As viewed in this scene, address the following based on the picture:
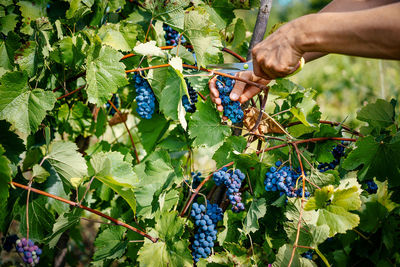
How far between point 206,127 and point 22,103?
0.76 meters

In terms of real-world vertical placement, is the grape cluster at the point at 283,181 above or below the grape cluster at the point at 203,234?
above

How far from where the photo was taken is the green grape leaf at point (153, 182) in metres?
1.39

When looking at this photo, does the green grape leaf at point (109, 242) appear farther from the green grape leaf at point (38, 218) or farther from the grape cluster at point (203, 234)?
the grape cluster at point (203, 234)

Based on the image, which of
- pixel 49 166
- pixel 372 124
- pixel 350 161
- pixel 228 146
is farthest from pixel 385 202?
pixel 49 166

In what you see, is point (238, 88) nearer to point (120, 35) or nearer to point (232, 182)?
point (232, 182)

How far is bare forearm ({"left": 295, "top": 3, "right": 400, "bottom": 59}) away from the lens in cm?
94

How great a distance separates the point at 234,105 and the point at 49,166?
85 cm

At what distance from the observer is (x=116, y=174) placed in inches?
51.4

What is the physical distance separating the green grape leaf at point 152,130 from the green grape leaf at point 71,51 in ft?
1.52

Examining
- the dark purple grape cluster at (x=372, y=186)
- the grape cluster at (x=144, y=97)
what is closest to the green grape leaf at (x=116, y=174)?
the grape cluster at (x=144, y=97)

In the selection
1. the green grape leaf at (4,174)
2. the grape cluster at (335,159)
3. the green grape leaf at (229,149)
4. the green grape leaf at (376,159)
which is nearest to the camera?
the green grape leaf at (4,174)

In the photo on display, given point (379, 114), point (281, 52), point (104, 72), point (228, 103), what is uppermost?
point (281, 52)

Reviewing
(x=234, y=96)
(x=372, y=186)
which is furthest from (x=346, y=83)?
(x=234, y=96)

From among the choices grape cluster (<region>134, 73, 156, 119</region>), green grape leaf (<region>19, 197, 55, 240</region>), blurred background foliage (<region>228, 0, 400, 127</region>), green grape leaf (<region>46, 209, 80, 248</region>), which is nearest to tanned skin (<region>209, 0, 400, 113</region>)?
grape cluster (<region>134, 73, 156, 119</region>)
